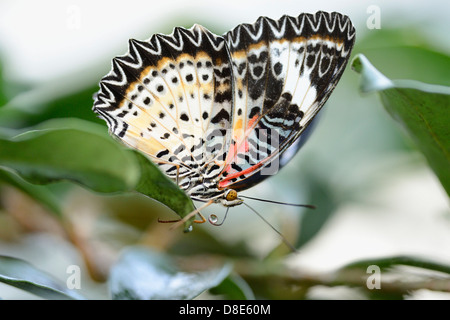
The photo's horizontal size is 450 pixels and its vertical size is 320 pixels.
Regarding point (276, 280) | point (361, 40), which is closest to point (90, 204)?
point (276, 280)

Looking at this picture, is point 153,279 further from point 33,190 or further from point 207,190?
point 33,190

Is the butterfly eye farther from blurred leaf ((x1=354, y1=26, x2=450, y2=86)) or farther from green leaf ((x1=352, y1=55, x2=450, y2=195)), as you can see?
blurred leaf ((x1=354, y1=26, x2=450, y2=86))

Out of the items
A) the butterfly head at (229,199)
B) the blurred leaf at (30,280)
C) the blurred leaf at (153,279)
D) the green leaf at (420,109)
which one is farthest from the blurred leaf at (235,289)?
the green leaf at (420,109)

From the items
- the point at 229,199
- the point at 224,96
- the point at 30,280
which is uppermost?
the point at 224,96

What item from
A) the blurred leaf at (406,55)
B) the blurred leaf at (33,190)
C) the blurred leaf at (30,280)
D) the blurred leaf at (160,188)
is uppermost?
the blurred leaf at (406,55)

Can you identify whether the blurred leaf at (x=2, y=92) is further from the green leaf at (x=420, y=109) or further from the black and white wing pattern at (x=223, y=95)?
the green leaf at (x=420, y=109)

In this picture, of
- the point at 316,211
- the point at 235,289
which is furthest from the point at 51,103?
the point at 316,211

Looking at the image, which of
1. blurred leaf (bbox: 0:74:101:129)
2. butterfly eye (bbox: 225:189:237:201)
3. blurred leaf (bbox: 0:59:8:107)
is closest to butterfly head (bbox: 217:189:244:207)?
butterfly eye (bbox: 225:189:237:201)
